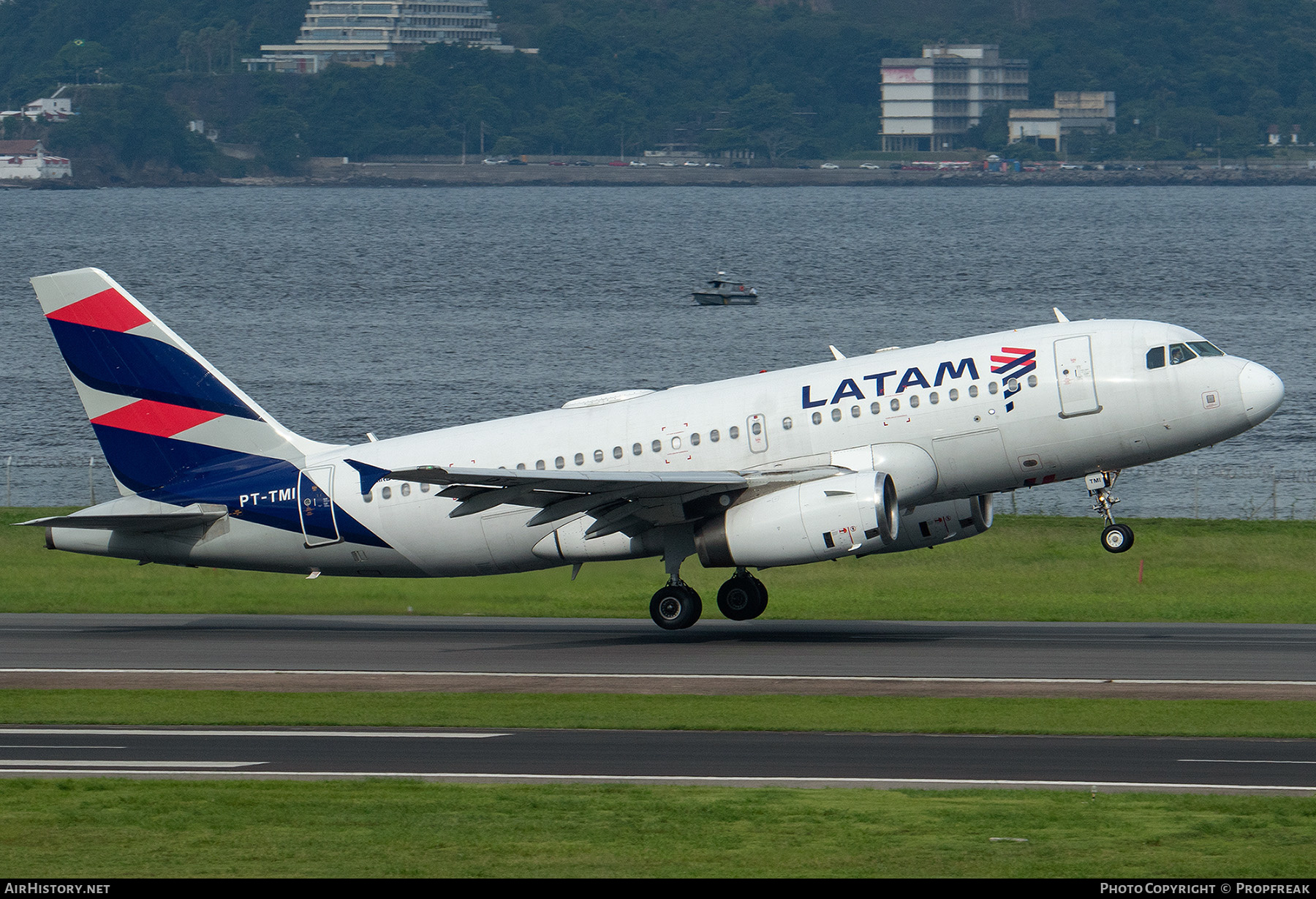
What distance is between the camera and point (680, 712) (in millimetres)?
29188

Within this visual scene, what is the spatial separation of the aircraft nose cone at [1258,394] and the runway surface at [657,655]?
479 cm

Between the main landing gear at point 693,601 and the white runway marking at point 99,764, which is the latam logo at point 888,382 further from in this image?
the white runway marking at point 99,764

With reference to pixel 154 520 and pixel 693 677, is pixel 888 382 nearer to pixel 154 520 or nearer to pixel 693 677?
pixel 693 677

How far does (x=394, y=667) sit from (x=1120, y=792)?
1666 cm

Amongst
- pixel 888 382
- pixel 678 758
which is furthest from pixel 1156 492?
pixel 678 758

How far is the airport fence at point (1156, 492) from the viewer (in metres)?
70.4

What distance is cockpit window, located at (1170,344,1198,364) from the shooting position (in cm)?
3688

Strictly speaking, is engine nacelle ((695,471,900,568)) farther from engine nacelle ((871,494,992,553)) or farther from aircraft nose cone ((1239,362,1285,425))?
aircraft nose cone ((1239,362,1285,425))

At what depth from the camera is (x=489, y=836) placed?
66.8ft

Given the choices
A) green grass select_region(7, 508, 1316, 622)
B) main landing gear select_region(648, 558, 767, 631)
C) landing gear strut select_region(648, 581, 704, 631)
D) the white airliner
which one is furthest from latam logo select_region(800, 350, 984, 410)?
green grass select_region(7, 508, 1316, 622)

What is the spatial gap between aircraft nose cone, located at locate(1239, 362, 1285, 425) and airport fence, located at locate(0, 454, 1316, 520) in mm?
29100

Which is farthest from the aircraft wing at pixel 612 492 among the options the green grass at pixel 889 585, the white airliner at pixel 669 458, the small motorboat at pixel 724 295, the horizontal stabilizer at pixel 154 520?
the small motorboat at pixel 724 295

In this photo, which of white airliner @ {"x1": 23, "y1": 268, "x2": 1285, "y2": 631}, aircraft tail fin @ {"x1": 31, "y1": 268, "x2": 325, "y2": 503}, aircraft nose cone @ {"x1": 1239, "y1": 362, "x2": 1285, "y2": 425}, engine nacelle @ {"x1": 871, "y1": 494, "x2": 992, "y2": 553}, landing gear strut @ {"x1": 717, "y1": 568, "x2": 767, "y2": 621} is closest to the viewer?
aircraft nose cone @ {"x1": 1239, "y1": 362, "x2": 1285, "y2": 425}

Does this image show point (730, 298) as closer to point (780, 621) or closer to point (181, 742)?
point (780, 621)
